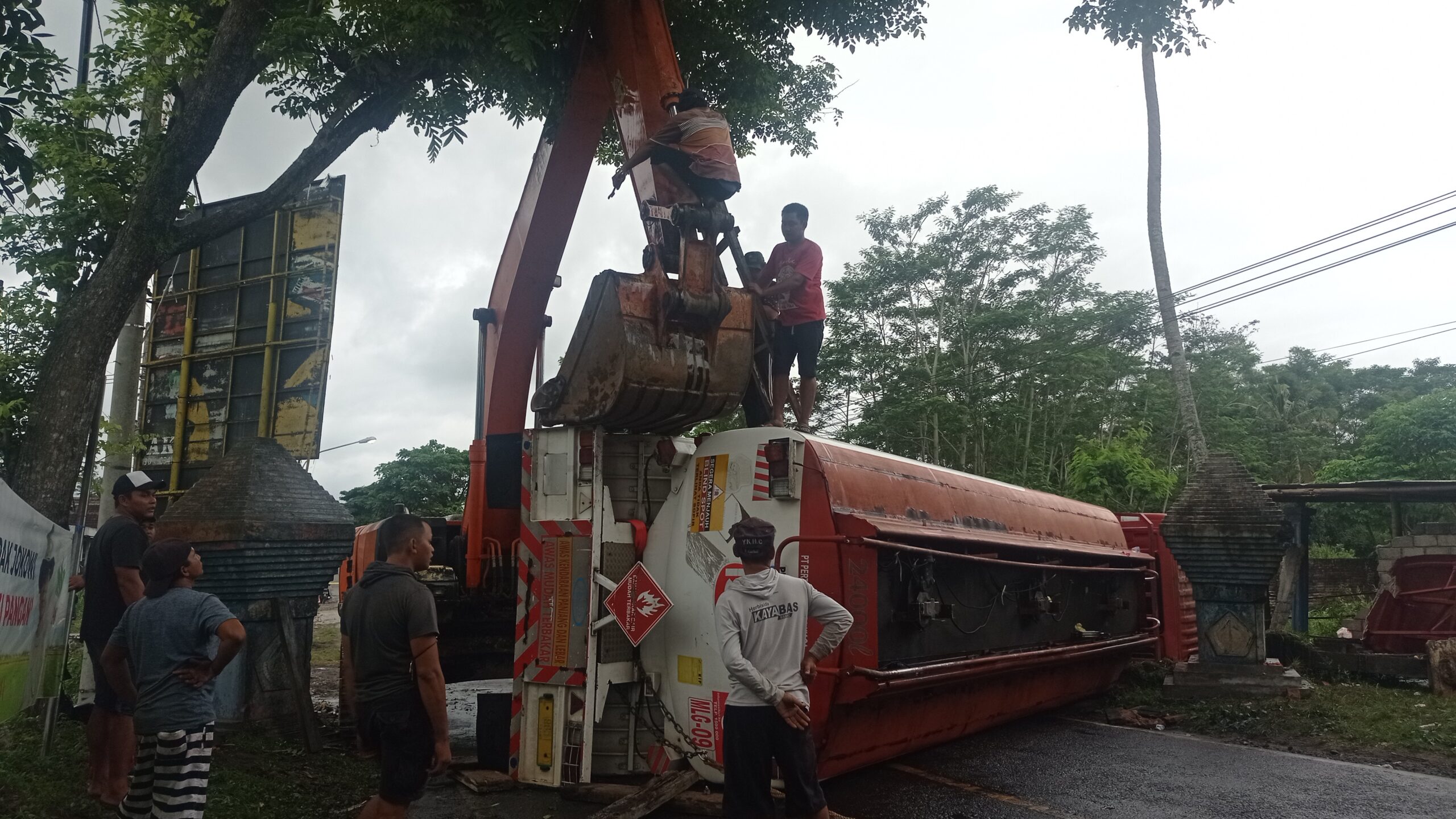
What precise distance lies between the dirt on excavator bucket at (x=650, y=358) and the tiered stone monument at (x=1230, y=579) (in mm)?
5412

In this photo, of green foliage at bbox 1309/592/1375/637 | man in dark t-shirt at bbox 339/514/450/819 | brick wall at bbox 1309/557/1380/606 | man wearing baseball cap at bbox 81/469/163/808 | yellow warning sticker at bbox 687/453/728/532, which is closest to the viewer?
man in dark t-shirt at bbox 339/514/450/819

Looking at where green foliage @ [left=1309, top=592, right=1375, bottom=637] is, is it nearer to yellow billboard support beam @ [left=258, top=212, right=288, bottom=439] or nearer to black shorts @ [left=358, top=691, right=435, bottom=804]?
black shorts @ [left=358, top=691, right=435, bottom=804]

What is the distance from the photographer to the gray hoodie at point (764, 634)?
3.98 meters

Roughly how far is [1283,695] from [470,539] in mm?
6933

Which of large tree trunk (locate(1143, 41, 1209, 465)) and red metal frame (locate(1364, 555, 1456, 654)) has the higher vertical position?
large tree trunk (locate(1143, 41, 1209, 465))

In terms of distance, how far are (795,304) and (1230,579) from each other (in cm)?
517

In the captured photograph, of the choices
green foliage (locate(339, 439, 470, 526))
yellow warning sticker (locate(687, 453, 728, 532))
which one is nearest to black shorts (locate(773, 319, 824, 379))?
yellow warning sticker (locate(687, 453, 728, 532))

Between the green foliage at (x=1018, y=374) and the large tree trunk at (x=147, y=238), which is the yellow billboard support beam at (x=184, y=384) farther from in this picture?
the green foliage at (x=1018, y=374)

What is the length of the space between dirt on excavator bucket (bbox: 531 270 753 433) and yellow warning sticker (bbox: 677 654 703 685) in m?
1.37

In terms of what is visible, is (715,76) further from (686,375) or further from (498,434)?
(686,375)

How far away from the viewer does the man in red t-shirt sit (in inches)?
256

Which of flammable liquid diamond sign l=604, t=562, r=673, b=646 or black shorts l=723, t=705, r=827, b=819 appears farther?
flammable liquid diamond sign l=604, t=562, r=673, b=646

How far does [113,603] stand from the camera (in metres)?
5.07

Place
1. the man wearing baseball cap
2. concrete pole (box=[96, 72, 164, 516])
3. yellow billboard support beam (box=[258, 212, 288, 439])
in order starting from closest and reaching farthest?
the man wearing baseball cap → concrete pole (box=[96, 72, 164, 516]) → yellow billboard support beam (box=[258, 212, 288, 439])
